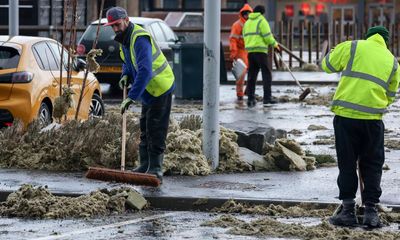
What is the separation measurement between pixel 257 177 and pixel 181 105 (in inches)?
413

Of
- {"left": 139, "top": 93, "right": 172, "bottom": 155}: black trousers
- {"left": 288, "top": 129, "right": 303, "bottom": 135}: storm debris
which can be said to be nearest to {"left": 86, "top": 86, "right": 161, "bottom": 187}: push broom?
{"left": 139, "top": 93, "right": 172, "bottom": 155}: black trousers

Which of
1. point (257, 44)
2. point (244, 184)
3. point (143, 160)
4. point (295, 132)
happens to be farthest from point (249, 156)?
point (257, 44)

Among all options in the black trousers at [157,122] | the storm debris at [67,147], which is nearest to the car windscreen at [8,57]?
the storm debris at [67,147]

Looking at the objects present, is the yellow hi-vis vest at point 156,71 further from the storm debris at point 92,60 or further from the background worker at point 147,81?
the storm debris at point 92,60

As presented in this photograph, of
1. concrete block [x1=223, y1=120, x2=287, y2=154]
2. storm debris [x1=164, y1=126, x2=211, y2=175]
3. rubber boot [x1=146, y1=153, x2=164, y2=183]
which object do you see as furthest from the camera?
concrete block [x1=223, y1=120, x2=287, y2=154]

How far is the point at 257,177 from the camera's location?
1290cm

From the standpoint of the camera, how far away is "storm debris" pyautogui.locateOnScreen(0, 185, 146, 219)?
10.6 meters

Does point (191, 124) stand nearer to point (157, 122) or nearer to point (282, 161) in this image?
point (282, 161)

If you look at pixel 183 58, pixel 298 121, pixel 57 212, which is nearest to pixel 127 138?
pixel 57 212

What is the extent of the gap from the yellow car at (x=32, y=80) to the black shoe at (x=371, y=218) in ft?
17.6

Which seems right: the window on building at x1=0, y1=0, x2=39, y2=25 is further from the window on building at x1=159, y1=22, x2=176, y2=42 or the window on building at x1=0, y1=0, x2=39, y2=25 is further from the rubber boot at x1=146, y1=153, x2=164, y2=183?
the rubber boot at x1=146, y1=153, x2=164, y2=183

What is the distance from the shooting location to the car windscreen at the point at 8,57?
15523 millimetres

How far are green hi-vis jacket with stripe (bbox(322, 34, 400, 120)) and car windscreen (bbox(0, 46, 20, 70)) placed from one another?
248 inches

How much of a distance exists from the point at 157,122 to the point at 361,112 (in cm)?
278
